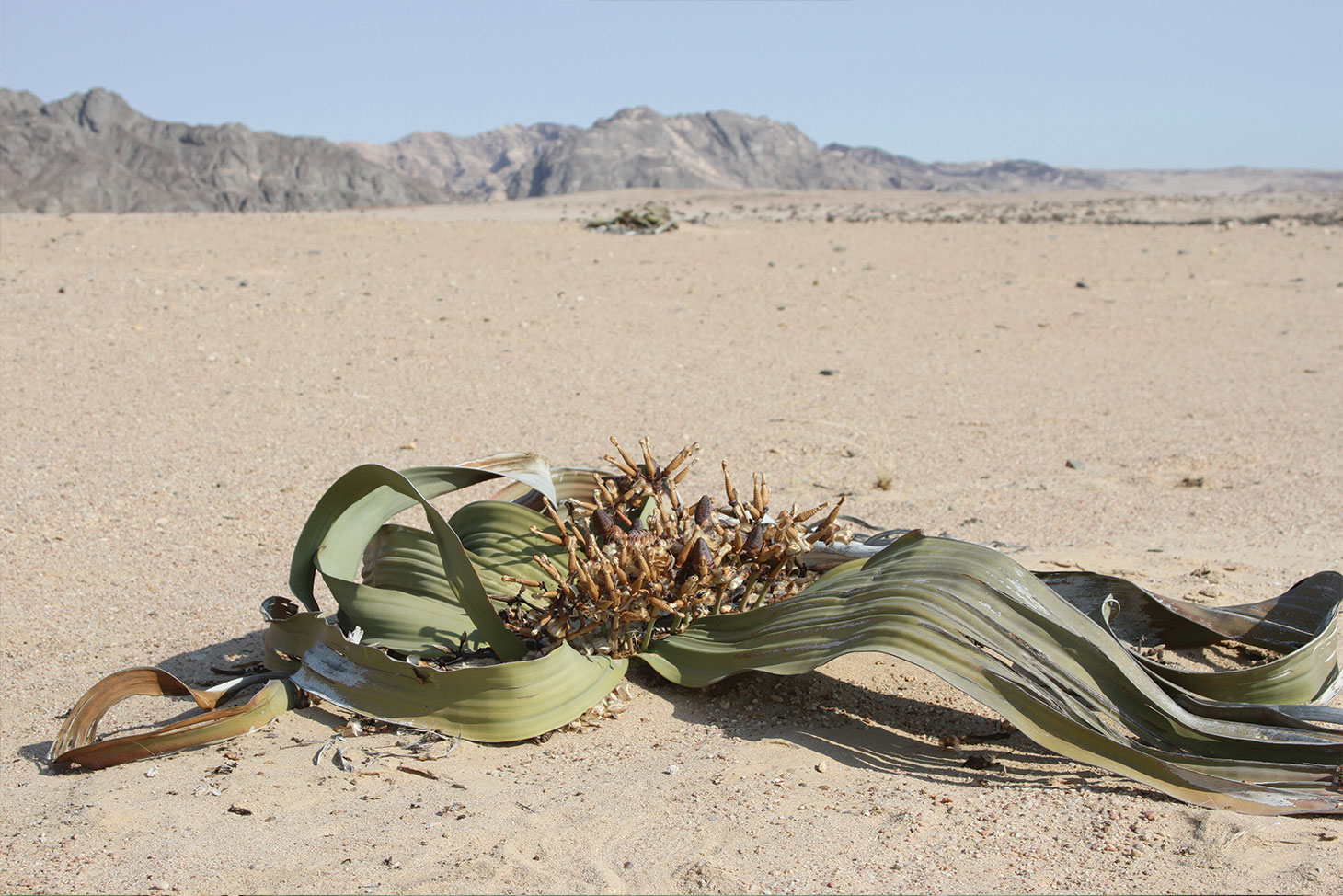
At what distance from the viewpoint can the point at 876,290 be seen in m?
7.84

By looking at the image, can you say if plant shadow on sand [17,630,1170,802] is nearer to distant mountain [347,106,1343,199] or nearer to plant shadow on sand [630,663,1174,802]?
plant shadow on sand [630,663,1174,802]

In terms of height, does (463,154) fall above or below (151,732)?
above

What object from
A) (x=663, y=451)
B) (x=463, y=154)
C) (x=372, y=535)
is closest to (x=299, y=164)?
(x=663, y=451)

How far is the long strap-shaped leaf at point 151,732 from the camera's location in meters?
1.74

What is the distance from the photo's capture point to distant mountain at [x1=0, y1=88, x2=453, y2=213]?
116 feet

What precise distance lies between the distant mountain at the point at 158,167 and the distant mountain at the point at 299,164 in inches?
2.2

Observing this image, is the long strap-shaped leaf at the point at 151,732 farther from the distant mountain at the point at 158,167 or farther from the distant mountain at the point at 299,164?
the distant mountain at the point at 299,164

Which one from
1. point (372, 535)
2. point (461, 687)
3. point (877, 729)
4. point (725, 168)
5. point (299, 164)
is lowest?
point (877, 729)

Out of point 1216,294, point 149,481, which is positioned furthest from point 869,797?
point 1216,294

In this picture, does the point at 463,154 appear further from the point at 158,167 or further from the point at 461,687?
the point at 461,687

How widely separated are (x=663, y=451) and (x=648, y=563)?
2197mm

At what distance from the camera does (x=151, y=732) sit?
1799 millimetres

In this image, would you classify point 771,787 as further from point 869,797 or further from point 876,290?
point 876,290

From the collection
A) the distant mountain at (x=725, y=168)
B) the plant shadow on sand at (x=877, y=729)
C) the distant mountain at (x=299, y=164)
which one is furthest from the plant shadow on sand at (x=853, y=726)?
the distant mountain at (x=725, y=168)
